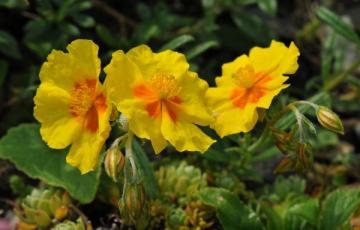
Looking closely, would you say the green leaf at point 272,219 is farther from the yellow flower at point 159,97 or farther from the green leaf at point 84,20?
the green leaf at point 84,20

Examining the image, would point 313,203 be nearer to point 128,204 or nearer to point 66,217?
point 128,204

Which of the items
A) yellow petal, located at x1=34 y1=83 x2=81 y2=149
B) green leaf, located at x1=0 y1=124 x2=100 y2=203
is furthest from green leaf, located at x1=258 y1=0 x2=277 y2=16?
yellow petal, located at x1=34 y1=83 x2=81 y2=149

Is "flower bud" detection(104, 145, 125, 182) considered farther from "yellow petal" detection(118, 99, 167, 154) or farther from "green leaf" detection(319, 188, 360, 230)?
"green leaf" detection(319, 188, 360, 230)

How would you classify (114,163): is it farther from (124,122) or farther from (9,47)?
(9,47)

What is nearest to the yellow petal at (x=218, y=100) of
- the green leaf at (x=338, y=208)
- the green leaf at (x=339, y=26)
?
the green leaf at (x=338, y=208)

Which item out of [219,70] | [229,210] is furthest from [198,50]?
[229,210]
